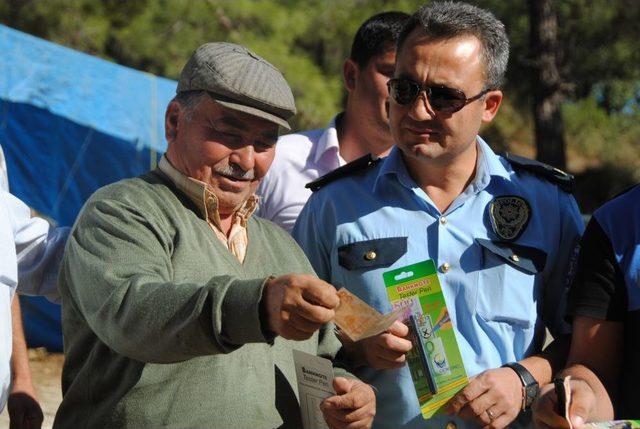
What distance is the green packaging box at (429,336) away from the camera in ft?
→ 9.63

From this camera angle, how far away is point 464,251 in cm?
336

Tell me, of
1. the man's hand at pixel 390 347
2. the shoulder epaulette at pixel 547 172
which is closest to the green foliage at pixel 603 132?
the shoulder epaulette at pixel 547 172

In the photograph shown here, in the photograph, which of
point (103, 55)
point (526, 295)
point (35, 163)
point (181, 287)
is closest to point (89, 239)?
point (181, 287)

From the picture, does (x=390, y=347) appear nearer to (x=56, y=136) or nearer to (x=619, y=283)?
(x=619, y=283)

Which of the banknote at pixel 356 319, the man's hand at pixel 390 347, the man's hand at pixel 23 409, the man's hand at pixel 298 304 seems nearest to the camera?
the man's hand at pixel 298 304

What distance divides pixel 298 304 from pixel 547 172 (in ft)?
4.44

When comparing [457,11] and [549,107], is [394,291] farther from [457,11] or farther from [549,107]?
[549,107]

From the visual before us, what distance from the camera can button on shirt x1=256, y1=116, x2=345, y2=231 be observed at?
176 inches

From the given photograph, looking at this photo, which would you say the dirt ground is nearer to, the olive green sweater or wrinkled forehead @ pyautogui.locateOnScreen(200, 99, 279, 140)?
the olive green sweater

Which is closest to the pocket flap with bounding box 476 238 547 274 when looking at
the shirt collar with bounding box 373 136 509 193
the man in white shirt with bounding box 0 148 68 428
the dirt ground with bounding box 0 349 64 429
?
the shirt collar with bounding box 373 136 509 193

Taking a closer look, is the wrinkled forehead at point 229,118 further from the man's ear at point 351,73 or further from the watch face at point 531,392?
the man's ear at point 351,73

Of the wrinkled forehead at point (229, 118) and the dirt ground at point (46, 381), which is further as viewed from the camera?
→ the dirt ground at point (46, 381)

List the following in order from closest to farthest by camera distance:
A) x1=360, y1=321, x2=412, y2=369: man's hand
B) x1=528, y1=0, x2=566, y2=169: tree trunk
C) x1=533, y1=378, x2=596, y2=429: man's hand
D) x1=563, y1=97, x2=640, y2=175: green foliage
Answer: x1=533, y1=378, x2=596, y2=429: man's hand < x1=360, y1=321, x2=412, y2=369: man's hand < x1=528, y1=0, x2=566, y2=169: tree trunk < x1=563, y1=97, x2=640, y2=175: green foliage

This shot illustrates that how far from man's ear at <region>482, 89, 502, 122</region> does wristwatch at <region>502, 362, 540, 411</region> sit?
819 millimetres
